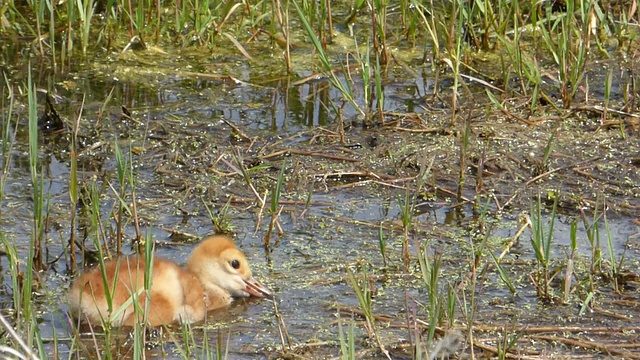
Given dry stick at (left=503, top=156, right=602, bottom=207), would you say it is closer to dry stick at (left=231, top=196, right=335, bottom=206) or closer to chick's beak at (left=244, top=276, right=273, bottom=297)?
dry stick at (left=231, top=196, right=335, bottom=206)

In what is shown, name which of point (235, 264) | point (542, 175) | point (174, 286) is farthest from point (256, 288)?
point (542, 175)

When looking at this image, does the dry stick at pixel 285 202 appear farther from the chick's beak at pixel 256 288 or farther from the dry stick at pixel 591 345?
the dry stick at pixel 591 345

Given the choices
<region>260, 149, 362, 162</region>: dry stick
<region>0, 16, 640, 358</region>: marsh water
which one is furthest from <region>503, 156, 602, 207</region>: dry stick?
<region>260, 149, 362, 162</region>: dry stick

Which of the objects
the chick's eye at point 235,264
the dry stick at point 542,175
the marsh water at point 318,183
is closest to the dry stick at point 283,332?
the marsh water at point 318,183

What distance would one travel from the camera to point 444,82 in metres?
6.54

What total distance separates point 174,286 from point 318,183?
3.96 feet

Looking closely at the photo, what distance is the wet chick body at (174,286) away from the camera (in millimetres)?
4047

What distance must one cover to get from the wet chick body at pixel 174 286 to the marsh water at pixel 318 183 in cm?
9

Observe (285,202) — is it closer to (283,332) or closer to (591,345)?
(283,332)

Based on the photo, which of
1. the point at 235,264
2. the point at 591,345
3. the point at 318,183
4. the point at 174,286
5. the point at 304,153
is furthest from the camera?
the point at 304,153

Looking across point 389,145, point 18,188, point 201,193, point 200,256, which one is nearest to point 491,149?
point 389,145

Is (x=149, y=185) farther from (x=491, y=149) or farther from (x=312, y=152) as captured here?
(x=491, y=149)

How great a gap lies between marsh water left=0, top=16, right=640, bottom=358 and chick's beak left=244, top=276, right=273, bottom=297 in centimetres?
4

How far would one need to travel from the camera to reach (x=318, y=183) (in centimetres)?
532
